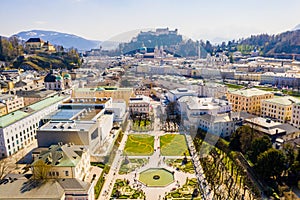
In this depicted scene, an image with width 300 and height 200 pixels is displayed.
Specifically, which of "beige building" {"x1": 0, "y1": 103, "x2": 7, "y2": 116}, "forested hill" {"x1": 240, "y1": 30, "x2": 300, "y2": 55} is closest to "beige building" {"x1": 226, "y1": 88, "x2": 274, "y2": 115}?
"beige building" {"x1": 0, "y1": 103, "x2": 7, "y2": 116}

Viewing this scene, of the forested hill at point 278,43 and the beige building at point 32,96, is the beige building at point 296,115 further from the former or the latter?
the forested hill at point 278,43

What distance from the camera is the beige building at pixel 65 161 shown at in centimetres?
633

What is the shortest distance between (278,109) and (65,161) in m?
9.24

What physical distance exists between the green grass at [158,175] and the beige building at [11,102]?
842cm

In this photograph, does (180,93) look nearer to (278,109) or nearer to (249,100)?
(249,100)

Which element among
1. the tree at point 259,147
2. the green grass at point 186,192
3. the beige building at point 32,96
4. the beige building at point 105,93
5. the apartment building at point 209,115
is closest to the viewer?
the green grass at point 186,192

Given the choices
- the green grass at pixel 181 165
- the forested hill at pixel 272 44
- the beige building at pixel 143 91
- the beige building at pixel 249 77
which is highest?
the forested hill at pixel 272 44

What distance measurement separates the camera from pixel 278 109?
11312mm

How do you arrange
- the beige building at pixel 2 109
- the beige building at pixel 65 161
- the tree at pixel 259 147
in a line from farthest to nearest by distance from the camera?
the beige building at pixel 2 109 → the tree at pixel 259 147 → the beige building at pixel 65 161

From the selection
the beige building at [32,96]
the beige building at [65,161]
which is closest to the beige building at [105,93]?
the beige building at [32,96]

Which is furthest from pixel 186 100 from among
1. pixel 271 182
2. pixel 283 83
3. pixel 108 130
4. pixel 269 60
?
pixel 269 60

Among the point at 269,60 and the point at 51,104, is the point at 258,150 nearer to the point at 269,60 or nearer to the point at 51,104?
the point at 51,104

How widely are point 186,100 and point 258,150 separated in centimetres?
545

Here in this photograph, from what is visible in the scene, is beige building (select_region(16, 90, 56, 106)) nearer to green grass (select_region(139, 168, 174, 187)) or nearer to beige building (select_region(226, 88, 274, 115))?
green grass (select_region(139, 168, 174, 187))
